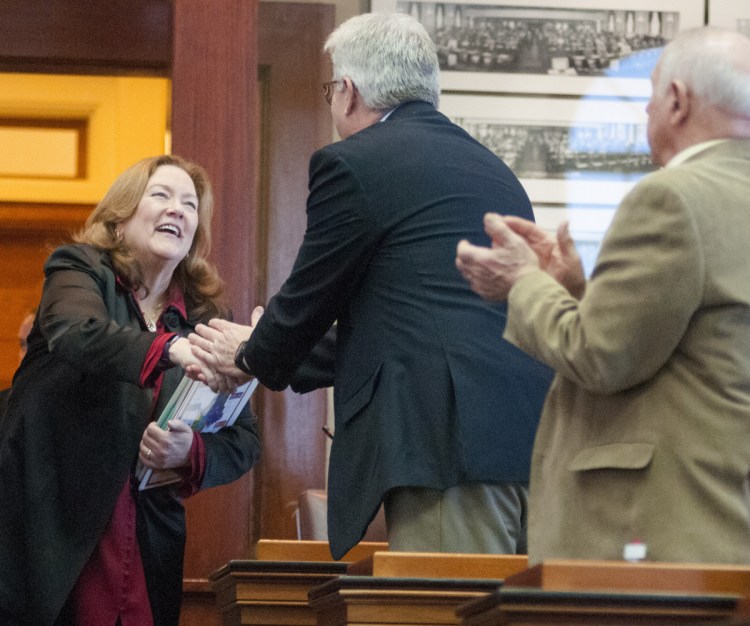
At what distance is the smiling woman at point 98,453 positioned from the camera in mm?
3236

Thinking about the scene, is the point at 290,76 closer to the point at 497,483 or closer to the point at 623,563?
the point at 497,483

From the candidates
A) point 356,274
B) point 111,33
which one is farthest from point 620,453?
point 111,33

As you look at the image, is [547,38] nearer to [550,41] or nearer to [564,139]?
[550,41]

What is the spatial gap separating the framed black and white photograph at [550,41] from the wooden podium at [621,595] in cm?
322

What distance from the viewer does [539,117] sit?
191 inches

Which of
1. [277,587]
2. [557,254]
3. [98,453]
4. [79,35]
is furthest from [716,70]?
[79,35]

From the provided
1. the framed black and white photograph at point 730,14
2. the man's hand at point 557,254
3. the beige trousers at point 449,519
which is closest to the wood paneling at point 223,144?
the framed black and white photograph at point 730,14

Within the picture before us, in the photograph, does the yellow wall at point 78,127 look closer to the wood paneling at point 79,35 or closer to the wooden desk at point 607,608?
the wood paneling at point 79,35

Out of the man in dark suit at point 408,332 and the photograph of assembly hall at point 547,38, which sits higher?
the photograph of assembly hall at point 547,38

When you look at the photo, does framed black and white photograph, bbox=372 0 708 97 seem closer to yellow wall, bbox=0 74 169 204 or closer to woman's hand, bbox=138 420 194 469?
yellow wall, bbox=0 74 169 204

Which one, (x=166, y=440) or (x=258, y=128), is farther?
(x=258, y=128)

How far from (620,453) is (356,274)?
884mm

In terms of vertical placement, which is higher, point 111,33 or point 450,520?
point 111,33

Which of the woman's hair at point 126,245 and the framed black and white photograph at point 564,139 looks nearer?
the woman's hair at point 126,245
